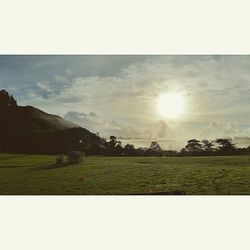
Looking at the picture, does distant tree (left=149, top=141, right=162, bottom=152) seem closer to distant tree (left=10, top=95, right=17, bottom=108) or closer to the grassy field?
the grassy field

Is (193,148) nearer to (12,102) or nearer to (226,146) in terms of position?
(226,146)

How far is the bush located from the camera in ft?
22.7

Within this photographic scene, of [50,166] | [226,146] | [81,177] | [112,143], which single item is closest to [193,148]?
[226,146]

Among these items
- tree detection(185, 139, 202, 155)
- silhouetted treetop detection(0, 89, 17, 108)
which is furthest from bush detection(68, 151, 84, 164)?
tree detection(185, 139, 202, 155)

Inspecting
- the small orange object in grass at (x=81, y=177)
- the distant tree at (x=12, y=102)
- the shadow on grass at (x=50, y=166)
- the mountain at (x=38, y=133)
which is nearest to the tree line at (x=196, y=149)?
the mountain at (x=38, y=133)

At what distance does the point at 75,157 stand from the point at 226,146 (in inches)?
93.4

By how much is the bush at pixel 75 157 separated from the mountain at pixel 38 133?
0.08 metres

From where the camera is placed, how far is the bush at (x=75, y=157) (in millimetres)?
6911

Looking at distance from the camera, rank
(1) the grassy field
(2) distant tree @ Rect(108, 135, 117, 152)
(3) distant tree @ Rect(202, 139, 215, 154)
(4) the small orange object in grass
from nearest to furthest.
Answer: (1) the grassy field
(4) the small orange object in grass
(3) distant tree @ Rect(202, 139, 215, 154)
(2) distant tree @ Rect(108, 135, 117, 152)

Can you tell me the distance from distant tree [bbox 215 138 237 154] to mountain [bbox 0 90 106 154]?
183 centimetres

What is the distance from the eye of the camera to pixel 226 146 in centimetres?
686

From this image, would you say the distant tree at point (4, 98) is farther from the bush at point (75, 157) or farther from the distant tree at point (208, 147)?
the distant tree at point (208, 147)
